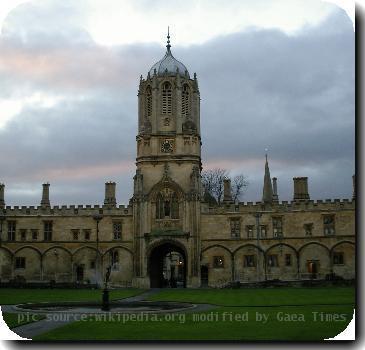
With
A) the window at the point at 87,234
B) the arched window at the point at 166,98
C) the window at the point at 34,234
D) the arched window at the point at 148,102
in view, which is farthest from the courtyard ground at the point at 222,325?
the window at the point at 34,234

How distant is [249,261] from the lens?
182ft

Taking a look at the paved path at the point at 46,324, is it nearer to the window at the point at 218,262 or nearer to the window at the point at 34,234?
the window at the point at 218,262

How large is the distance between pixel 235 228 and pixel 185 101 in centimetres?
1258

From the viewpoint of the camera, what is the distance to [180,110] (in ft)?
191

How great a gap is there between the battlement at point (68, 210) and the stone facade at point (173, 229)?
0.09 metres

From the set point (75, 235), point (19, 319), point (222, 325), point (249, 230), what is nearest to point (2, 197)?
point (75, 235)

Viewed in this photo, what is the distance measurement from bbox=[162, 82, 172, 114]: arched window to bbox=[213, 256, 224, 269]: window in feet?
45.3

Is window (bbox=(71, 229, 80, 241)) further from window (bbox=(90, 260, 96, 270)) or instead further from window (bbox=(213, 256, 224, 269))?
window (bbox=(213, 256, 224, 269))

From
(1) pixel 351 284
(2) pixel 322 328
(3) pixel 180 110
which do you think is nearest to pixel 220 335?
(2) pixel 322 328

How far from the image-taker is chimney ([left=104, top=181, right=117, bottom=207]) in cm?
5871

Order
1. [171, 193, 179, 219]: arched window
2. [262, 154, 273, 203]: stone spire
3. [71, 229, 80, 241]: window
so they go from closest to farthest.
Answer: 1. [171, 193, 179, 219]: arched window
2. [71, 229, 80, 241]: window
3. [262, 154, 273, 203]: stone spire

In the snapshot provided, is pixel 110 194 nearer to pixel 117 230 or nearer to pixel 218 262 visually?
pixel 117 230

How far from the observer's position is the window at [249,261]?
5522 centimetres

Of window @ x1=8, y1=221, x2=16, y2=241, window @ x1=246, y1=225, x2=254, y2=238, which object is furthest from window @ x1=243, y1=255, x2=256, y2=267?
window @ x1=8, y1=221, x2=16, y2=241
